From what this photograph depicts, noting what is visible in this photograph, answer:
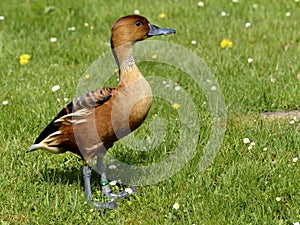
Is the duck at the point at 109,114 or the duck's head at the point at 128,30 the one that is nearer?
the duck at the point at 109,114

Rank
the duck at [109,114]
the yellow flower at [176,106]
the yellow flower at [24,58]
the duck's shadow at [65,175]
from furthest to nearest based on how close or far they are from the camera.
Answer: the yellow flower at [24,58] < the yellow flower at [176,106] < the duck's shadow at [65,175] < the duck at [109,114]

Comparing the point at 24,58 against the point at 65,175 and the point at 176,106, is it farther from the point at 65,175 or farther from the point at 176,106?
the point at 65,175

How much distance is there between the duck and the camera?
4074mm

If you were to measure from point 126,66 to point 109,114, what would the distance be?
375mm

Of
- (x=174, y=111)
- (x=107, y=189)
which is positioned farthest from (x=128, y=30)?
(x=174, y=111)

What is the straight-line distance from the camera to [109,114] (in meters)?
4.07

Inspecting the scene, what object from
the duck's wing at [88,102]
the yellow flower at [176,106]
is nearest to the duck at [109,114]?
the duck's wing at [88,102]

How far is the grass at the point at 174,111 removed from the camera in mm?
4176

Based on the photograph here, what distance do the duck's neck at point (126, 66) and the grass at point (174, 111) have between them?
0.79 metres

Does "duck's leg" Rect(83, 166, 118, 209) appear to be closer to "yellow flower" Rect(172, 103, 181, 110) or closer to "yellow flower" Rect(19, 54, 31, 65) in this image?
"yellow flower" Rect(172, 103, 181, 110)

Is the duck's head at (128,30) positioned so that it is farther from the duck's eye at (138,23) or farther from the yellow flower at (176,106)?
the yellow flower at (176,106)

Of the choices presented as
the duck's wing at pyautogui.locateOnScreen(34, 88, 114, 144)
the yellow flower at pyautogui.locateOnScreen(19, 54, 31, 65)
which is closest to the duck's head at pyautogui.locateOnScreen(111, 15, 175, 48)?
the duck's wing at pyautogui.locateOnScreen(34, 88, 114, 144)

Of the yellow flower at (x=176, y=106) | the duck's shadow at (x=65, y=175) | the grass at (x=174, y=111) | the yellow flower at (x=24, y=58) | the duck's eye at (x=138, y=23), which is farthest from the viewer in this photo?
the yellow flower at (x=24, y=58)

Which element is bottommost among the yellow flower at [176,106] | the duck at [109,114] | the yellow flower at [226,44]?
the yellow flower at [226,44]
